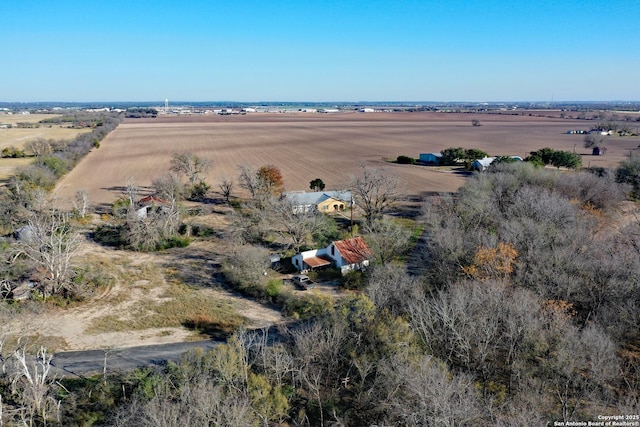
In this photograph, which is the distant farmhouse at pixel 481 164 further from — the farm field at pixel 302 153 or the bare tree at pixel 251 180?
the bare tree at pixel 251 180

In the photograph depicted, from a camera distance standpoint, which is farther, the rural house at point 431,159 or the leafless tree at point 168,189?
the rural house at point 431,159

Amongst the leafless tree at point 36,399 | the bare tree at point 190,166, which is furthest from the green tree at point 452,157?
the leafless tree at point 36,399

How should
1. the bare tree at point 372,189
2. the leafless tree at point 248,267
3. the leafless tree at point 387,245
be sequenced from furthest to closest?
1. the bare tree at point 372,189
2. the leafless tree at point 387,245
3. the leafless tree at point 248,267

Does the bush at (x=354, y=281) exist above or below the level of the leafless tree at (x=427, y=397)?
below

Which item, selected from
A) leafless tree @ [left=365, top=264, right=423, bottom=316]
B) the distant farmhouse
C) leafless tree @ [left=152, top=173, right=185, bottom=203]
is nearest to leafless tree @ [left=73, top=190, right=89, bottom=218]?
leafless tree @ [left=152, top=173, right=185, bottom=203]

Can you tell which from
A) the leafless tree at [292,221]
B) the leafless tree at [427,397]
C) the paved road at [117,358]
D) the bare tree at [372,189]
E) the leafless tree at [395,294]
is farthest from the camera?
the bare tree at [372,189]

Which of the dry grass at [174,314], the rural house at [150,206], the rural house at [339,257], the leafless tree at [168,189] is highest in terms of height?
the leafless tree at [168,189]
